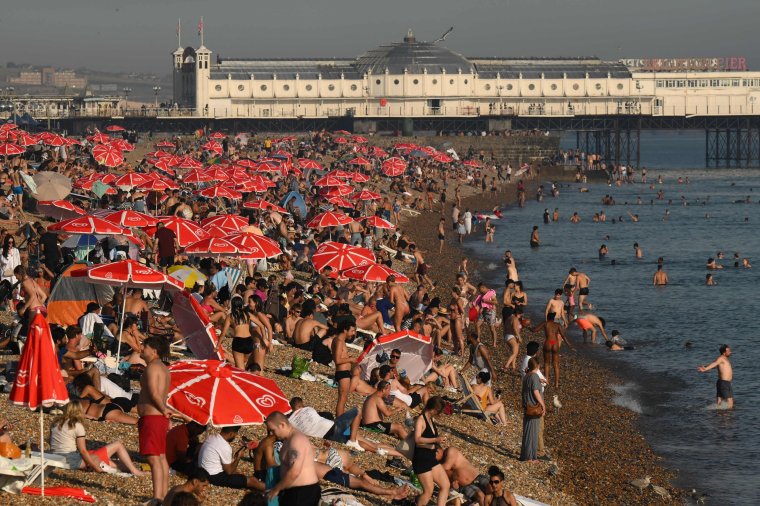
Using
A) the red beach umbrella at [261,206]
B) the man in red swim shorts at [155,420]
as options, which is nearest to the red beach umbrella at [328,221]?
the red beach umbrella at [261,206]

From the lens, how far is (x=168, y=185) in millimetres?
29422

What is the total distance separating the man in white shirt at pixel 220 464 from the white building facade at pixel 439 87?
85.0 metres

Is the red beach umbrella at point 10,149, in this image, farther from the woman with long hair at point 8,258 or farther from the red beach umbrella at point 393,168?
the red beach umbrella at point 393,168

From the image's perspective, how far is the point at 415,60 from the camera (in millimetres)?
99875

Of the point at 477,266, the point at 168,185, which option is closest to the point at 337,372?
the point at 168,185

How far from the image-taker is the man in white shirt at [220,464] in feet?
36.1

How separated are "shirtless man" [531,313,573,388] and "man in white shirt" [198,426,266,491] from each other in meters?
9.59

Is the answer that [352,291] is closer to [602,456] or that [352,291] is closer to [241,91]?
[602,456]

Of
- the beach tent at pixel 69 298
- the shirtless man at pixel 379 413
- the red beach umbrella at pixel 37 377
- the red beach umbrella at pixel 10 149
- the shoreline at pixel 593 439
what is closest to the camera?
the red beach umbrella at pixel 37 377

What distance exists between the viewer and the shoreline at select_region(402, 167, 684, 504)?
1494 centimetres

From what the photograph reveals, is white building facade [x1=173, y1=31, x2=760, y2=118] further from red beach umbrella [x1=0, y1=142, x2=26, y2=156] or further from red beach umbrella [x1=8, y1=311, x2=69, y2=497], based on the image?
red beach umbrella [x1=8, y1=311, x2=69, y2=497]

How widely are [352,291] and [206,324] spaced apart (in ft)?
31.2

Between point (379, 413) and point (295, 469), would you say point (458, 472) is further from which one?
point (295, 469)

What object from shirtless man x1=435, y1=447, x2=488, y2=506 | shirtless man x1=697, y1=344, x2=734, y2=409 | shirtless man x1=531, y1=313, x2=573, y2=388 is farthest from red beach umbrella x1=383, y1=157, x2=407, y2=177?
shirtless man x1=435, y1=447, x2=488, y2=506
